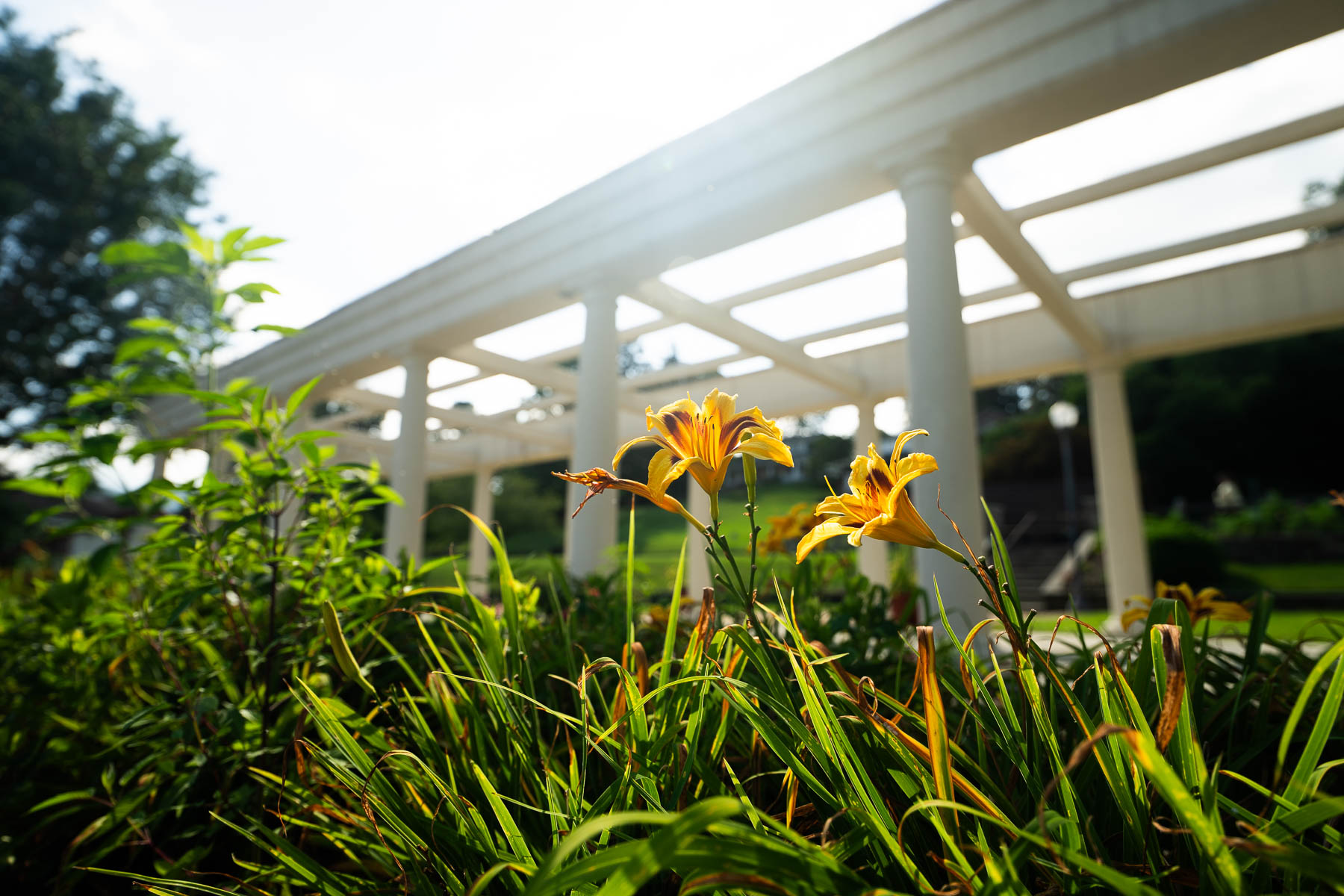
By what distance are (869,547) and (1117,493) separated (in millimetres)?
2907

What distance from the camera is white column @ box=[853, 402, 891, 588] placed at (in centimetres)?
894

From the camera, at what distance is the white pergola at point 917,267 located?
3.74m

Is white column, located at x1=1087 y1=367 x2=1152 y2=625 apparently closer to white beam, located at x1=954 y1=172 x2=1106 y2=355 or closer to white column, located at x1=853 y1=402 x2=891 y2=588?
white beam, located at x1=954 y1=172 x2=1106 y2=355

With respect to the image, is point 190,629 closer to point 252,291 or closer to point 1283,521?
point 252,291

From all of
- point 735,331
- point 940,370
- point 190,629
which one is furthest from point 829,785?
point 735,331

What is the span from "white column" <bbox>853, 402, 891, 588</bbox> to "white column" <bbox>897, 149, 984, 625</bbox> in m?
4.64

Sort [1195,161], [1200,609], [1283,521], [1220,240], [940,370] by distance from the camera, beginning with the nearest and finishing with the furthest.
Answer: [1200,609] < [940,370] < [1195,161] < [1220,240] < [1283,521]

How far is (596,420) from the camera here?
5.58m

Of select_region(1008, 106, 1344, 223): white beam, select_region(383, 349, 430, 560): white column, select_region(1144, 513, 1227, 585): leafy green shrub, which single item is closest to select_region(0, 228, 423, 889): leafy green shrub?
select_region(383, 349, 430, 560): white column

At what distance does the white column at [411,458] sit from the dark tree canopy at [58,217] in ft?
33.5

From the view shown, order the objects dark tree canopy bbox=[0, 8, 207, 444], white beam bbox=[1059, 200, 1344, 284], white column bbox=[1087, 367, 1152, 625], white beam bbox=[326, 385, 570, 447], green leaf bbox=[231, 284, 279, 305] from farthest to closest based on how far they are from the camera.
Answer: dark tree canopy bbox=[0, 8, 207, 444] < white beam bbox=[326, 385, 570, 447] < white column bbox=[1087, 367, 1152, 625] < white beam bbox=[1059, 200, 1344, 284] < green leaf bbox=[231, 284, 279, 305]

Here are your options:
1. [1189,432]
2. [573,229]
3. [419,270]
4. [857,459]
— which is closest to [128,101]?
[419,270]

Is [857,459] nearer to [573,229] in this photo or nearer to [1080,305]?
[573,229]

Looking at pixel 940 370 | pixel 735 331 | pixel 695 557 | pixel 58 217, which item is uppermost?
pixel 58 217
